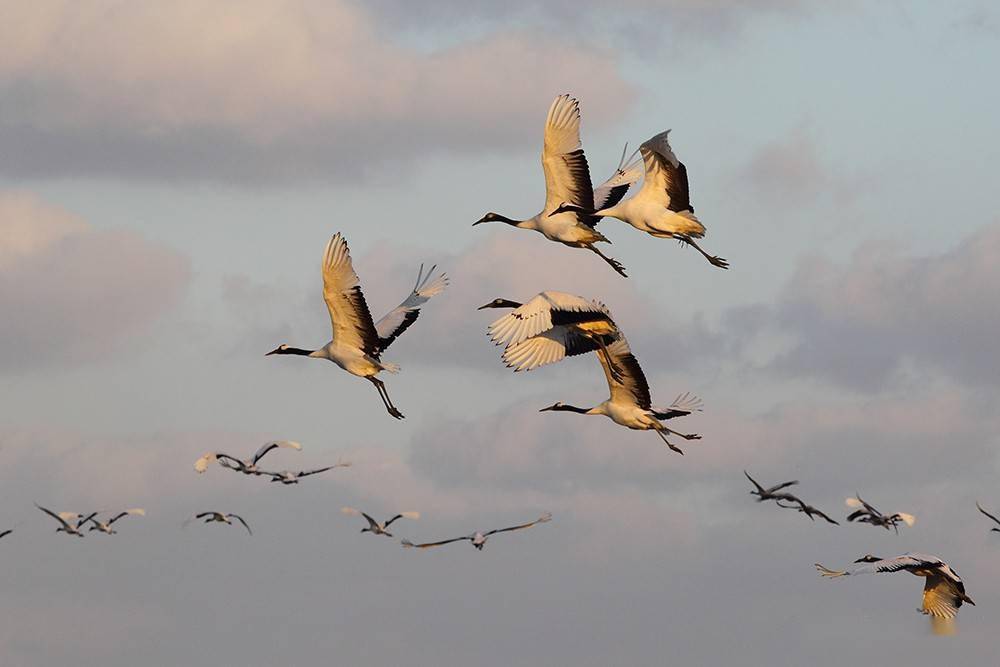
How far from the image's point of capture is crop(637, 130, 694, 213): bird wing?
54.8 meters

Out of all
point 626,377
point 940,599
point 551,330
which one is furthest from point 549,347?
point 940,599

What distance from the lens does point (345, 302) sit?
56844 mm

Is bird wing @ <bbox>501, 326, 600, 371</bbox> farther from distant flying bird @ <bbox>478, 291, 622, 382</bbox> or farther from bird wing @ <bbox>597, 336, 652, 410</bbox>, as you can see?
bird wing @ <bbox>597, 336, 652, 410</bbox>

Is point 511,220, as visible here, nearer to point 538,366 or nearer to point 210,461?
point 538,366

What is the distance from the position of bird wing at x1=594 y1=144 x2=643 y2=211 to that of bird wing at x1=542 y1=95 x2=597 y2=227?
3.71 metres

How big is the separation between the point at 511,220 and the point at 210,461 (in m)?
14.6

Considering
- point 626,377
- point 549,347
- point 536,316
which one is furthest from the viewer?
point 626,377

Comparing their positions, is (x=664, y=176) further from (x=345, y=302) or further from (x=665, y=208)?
(x=345, y=302)

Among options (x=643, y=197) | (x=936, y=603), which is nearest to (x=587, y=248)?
(x=643, y=197)

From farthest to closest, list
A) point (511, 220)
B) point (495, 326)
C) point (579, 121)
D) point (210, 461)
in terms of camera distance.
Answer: point (210, 461) < point (511, 220) < point (579, 121) < point (495, 326)

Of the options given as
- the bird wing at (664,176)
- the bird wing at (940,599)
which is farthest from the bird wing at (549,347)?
the bird wing at (940,599)

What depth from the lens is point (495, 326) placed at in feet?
175

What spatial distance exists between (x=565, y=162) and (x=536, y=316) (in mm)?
6254

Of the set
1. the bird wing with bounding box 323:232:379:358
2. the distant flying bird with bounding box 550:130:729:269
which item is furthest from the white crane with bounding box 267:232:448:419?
the distant flying bird with bounding box 550:130:729:269
